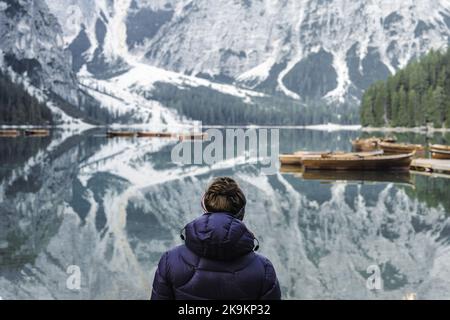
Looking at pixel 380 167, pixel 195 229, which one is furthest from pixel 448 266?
pixel 380 167

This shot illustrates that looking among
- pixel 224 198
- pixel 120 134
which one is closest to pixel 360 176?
pixel 224 198

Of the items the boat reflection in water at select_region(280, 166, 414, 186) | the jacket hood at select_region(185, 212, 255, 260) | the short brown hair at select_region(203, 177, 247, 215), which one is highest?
the short brown hair at select_region(203, 177, 247, 215)

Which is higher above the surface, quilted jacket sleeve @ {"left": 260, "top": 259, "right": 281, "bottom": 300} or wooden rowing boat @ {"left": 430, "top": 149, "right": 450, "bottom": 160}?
quilted jacket sleeve @ {"left": 260, "top": 259, "right": 281, "bottom": 300}

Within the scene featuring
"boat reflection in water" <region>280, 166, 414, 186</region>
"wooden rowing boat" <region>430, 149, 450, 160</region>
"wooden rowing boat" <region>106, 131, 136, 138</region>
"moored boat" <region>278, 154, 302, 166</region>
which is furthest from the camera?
"wooden rowing boat" <region>106, 131, 136, 138</region>

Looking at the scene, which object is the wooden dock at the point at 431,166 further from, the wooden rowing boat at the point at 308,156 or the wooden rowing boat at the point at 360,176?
the wooden rowing boat at the point at 308,156

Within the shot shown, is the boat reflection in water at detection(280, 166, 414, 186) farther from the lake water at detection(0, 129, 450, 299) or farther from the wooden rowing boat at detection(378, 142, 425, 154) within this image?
the wooden rowing boat at detection(378, 142, 425, 154)

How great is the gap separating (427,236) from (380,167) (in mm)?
32672

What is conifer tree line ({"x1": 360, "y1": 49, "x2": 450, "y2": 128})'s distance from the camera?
144 metres

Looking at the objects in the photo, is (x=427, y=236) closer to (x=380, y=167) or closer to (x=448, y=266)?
(x=448, y=266)

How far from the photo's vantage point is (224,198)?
743 centimetres

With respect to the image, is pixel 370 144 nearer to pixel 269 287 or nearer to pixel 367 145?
pixel 367 145

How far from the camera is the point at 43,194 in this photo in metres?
39.8

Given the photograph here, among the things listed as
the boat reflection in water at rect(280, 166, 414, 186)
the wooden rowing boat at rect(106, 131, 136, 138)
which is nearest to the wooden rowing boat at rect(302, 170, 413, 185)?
the boat reflection in water at rect(280, 166, 414, 186)

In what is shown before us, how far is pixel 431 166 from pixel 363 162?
20.3 ft
